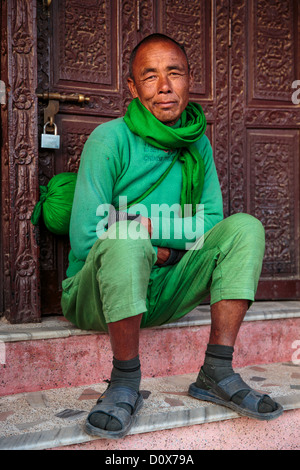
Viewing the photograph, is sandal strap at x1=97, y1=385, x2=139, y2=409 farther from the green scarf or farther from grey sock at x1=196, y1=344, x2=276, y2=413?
the green scarf

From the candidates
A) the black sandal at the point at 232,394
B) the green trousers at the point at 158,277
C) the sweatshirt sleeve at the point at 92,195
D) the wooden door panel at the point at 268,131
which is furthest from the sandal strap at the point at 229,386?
the wooden door panel at the point at 268,131

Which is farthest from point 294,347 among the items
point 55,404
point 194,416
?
point 55,404

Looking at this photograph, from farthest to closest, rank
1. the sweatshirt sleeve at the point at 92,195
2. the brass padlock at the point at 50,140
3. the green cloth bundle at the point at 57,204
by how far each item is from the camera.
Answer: the brass padlock at the point at 50,140, the green cloth bundle at the point at 57,204, the sweatshirt sleeve at the point at 92,195

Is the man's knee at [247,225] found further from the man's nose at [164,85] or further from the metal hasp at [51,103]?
the metal hasp at [51,103]

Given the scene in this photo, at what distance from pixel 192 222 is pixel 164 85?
22.8 inches

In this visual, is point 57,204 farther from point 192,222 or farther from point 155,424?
point 155,424

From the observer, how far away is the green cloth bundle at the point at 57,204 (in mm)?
2242

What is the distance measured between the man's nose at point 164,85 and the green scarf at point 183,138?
11 centimetres

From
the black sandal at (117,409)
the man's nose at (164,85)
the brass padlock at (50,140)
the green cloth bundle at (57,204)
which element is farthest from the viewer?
the brass padlock at (50,140)

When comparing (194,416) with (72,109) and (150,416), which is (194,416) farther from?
(72,109)

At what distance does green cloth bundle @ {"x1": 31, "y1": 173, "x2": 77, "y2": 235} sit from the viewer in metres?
2.24

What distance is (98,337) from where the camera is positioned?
6.76ft

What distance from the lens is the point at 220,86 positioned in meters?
2.88

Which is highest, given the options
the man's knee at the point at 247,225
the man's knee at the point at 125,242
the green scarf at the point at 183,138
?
the green scarf at the point at 183,138
